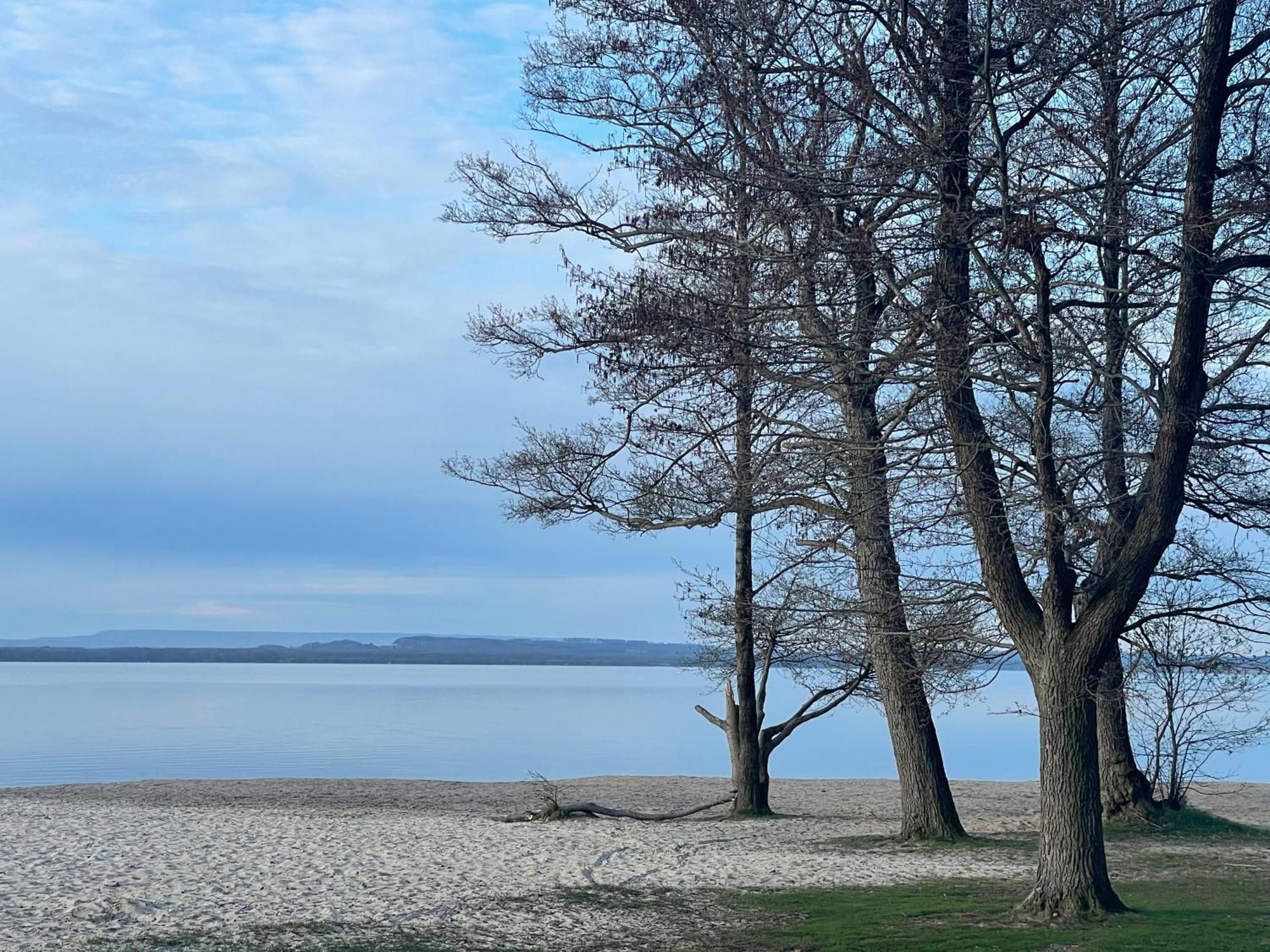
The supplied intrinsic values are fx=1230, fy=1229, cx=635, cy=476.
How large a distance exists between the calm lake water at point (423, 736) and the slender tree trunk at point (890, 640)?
84 centimetres

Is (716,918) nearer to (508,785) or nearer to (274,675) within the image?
(508,785)

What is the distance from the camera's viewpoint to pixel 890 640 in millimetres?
13008

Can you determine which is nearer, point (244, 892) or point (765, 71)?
point (765, 71)

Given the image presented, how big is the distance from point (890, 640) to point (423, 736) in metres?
30.7

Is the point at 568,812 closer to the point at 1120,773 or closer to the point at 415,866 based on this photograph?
the point at 415,866

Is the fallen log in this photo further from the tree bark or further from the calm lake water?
the tree bark

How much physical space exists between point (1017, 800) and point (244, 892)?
15.4 meters

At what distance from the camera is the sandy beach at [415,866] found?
9211mm

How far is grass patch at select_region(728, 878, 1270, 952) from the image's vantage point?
845 cm

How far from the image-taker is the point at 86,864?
11523mm

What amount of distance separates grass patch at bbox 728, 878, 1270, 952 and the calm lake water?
10.1 ft

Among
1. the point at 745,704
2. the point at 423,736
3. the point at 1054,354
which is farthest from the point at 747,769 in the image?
the point at 423,736

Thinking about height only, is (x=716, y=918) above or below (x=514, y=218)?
below

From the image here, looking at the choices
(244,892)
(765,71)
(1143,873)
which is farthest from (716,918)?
(765,71)
